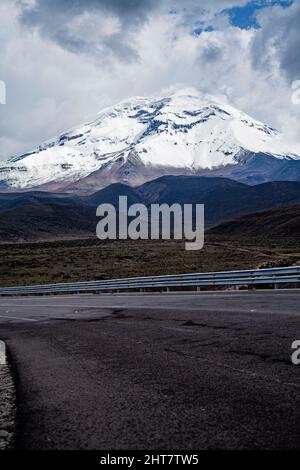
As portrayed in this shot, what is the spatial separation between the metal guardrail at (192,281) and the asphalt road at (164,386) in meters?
8.89

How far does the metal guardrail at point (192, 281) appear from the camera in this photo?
20688mm

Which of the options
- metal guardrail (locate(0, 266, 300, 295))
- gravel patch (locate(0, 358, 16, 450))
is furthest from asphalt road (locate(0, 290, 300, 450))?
metal guardrail (locate(0, 266, 300, 295))

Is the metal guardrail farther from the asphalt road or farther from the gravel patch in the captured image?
the gravel patch

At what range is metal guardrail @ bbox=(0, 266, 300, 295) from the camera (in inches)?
814

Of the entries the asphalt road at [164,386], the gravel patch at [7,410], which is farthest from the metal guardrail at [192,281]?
the gravel patch at [7,410]

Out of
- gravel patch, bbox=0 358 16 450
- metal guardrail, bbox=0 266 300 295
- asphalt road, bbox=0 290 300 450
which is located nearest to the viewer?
asphalt road, bbox=0 290 300 450

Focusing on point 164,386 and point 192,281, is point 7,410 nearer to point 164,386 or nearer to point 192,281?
point 164,386

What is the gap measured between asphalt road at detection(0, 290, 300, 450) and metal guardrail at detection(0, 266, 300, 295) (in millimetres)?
8887

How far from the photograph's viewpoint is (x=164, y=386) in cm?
617

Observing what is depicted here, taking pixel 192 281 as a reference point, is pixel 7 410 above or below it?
below

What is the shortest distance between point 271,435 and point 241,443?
30 centimetres

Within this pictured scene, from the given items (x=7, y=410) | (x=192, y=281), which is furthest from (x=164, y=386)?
(x=192, y=281)

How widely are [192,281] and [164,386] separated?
756 inches
